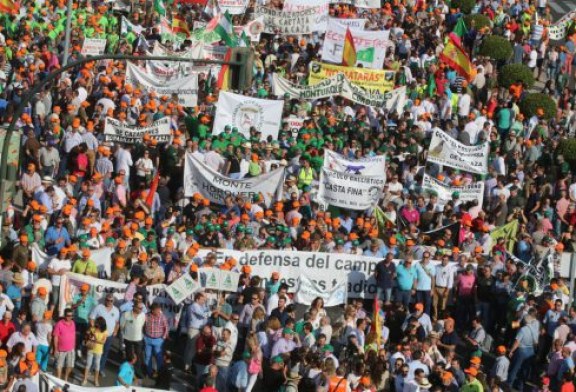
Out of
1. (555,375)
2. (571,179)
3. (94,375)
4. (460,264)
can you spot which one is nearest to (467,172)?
(571,179)

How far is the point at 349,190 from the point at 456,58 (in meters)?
7.35

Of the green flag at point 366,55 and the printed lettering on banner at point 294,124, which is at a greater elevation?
the green flag at point 366,55

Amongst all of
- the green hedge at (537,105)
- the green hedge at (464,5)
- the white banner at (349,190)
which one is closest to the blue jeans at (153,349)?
the white banner at (349,190)

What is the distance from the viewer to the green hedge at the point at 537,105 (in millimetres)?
40156

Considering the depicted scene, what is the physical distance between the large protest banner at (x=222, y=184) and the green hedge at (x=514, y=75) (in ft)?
33.0

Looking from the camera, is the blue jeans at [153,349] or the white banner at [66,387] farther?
the blue jeans at [153,349]

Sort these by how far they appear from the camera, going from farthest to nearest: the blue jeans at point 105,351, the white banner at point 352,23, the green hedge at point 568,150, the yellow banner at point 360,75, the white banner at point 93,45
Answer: the white banner at point 352,23, the yellow banner at point 360,75, the white banner at point 93,45, the green hedge at point 568,150, the blue jeans at point 105,351

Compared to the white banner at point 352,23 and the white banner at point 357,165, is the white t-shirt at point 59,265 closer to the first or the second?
the white banner at point 357,165

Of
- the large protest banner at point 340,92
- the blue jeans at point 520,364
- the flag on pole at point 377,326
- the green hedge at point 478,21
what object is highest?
the large protest banner at point 340,92

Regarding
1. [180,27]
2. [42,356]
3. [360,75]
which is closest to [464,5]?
[360,75]

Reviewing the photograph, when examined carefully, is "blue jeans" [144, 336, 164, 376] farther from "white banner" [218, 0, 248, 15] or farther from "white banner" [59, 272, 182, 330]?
"white banner" [218, 0, 248, 15]

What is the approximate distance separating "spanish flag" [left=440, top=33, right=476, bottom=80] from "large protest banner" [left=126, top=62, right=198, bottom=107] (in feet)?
18.9

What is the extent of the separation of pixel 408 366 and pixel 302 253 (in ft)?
11.1

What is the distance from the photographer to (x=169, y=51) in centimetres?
3988
